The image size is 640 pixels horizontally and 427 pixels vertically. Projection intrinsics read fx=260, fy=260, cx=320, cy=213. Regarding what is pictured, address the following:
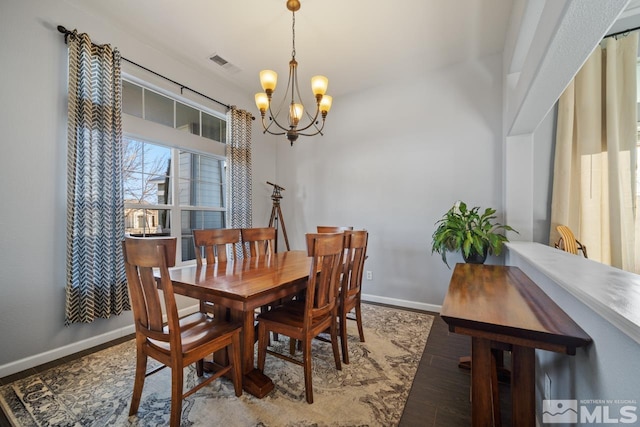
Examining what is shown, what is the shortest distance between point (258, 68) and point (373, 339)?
11.0ft

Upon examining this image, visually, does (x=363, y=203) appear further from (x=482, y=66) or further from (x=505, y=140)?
(x=482, y=66)

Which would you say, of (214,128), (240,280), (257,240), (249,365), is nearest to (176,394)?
(249,365)

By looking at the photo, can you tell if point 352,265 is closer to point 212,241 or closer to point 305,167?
point 212,241

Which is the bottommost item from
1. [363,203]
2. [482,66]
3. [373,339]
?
[373,339]

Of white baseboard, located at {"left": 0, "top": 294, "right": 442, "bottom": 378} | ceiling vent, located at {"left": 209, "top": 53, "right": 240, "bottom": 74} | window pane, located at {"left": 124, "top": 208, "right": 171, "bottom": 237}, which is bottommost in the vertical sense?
white baseboard, located at {"left": 0, "top": 294, "right": 442, "bottom": 378}

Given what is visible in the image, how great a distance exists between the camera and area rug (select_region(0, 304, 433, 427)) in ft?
4.82

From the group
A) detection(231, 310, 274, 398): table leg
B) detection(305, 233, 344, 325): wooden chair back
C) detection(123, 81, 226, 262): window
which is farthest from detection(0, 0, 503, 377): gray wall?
detection(305, 233, 344, 325): wooden chair back

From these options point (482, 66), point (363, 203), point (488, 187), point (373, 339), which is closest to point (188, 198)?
point (363, 203)

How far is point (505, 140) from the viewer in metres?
2.71

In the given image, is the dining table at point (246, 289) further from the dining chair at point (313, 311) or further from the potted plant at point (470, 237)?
the potted plant at point (470, 237)

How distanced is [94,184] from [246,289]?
6.06 ft

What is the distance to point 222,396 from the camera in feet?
5.42

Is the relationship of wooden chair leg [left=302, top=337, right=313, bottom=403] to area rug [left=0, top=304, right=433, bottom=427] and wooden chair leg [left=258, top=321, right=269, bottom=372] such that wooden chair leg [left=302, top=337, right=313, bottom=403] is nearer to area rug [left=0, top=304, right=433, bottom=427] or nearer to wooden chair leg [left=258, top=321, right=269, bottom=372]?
area rug [left=0, top=304, right=433, bottom=427]

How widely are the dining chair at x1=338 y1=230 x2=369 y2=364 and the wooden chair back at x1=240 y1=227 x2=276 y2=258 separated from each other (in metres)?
0.97
